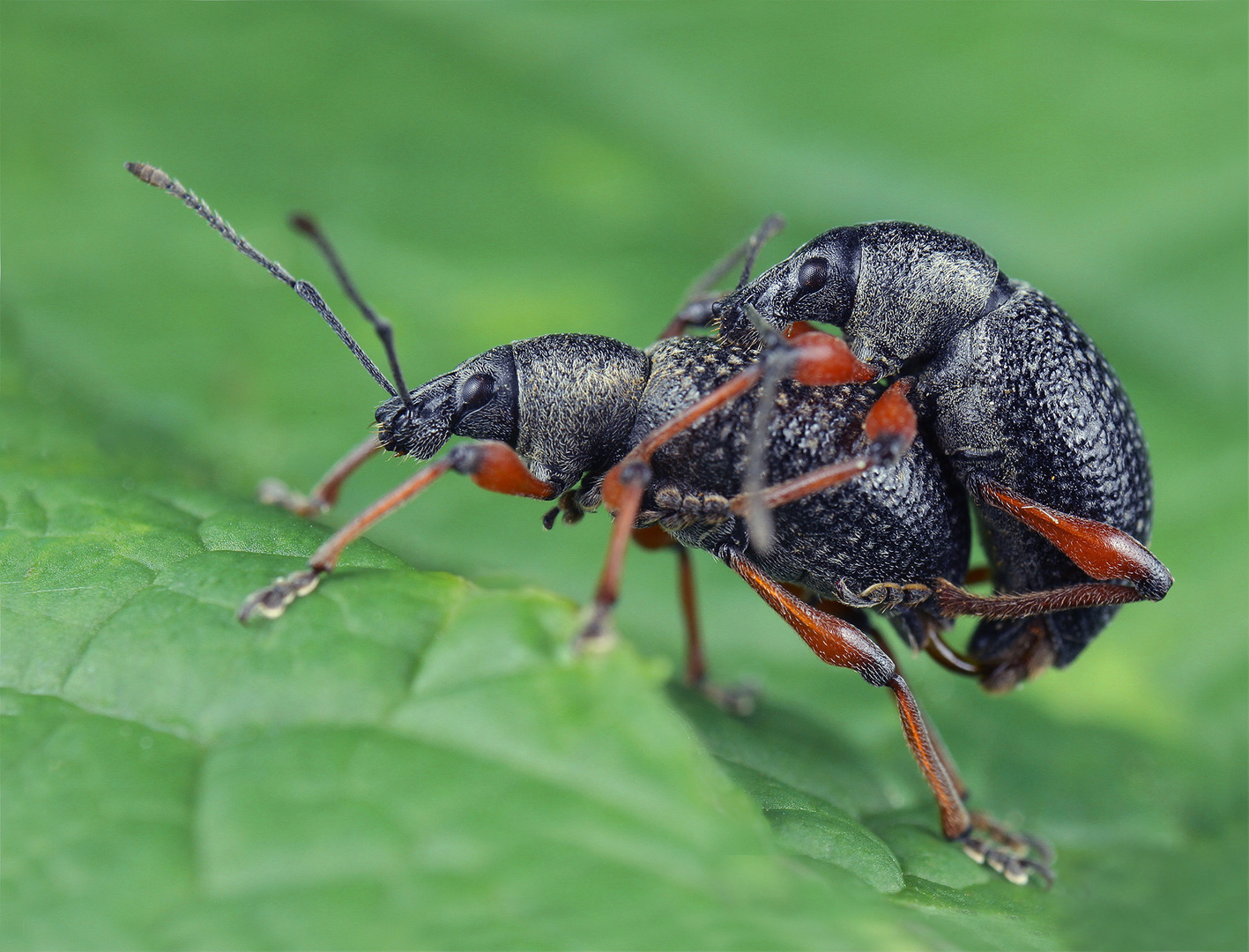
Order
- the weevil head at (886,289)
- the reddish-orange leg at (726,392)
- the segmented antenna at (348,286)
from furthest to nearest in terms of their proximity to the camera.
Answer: the weevil head at (886,289), the segmented antenna at (348,286), the reddish-orange leg at (726,392)

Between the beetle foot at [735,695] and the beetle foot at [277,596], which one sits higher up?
the beetle foot at [735,695]

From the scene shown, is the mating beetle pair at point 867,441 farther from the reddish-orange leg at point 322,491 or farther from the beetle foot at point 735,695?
the beetle foot at point 735,695

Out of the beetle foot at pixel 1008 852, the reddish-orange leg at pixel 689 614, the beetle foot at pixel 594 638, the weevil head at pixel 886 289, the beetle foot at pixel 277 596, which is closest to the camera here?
the beetle foot at pixel 594 638

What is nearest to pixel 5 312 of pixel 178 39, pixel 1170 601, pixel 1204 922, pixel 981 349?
pixel 178 39

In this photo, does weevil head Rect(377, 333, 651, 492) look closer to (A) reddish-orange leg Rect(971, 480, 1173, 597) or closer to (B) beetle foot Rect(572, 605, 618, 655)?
(A) reddish-orange leg Rect(971, 480, 1173, 597)

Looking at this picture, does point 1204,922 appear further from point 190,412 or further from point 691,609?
point 190,412

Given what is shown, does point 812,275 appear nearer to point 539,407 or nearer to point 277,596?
point 539,407

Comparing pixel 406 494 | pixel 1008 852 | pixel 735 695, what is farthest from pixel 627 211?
pixel 1008 852

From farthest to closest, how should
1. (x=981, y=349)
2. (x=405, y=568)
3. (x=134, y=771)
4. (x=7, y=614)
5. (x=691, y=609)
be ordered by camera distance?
(x=691, y=609) < (x=981, y=349) < (x=405, y=568) < (x=7, y=614) < (x=134, y=771)

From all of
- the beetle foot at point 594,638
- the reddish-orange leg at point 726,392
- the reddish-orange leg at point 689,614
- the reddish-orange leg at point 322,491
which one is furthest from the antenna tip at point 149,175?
the beetle foot at point 594,638
